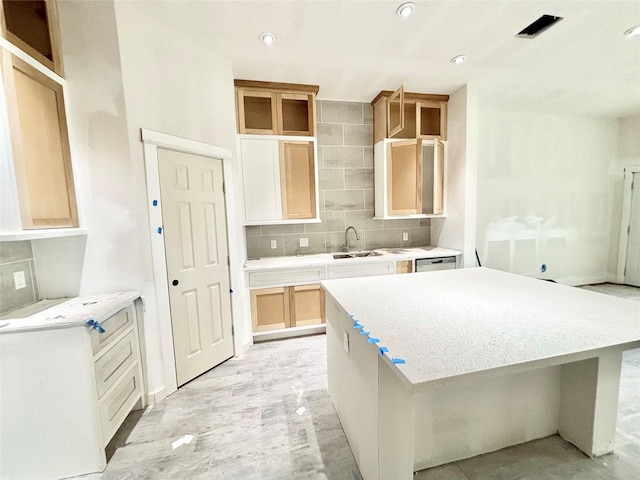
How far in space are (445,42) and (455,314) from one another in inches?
92.5

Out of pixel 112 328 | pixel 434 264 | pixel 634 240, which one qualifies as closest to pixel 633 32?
pixel 434 264

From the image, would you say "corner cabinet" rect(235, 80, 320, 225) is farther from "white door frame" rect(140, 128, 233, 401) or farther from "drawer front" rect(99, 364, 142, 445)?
"drawer front" rect(99, 364, 142, 445)

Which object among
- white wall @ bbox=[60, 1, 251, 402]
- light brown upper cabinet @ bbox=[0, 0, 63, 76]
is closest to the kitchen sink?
white wall @ bbox=[60, 1, 251, 402]

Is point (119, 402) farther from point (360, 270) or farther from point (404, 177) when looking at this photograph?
point (404, 177)

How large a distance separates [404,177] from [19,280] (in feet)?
11.7

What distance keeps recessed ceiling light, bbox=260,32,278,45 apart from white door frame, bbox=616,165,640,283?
6032 mm

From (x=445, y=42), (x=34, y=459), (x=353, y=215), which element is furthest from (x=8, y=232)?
(x=445, y=42)

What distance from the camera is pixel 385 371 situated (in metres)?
1.03

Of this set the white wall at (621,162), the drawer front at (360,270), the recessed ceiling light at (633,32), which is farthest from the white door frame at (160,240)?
the white wall at (621,162)

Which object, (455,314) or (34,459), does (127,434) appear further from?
(455,314)

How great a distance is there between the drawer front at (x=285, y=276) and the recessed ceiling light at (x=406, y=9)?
2.32 meters

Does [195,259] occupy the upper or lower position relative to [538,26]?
lower

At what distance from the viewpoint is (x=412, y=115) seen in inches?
131

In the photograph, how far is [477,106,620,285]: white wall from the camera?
3816 mm
